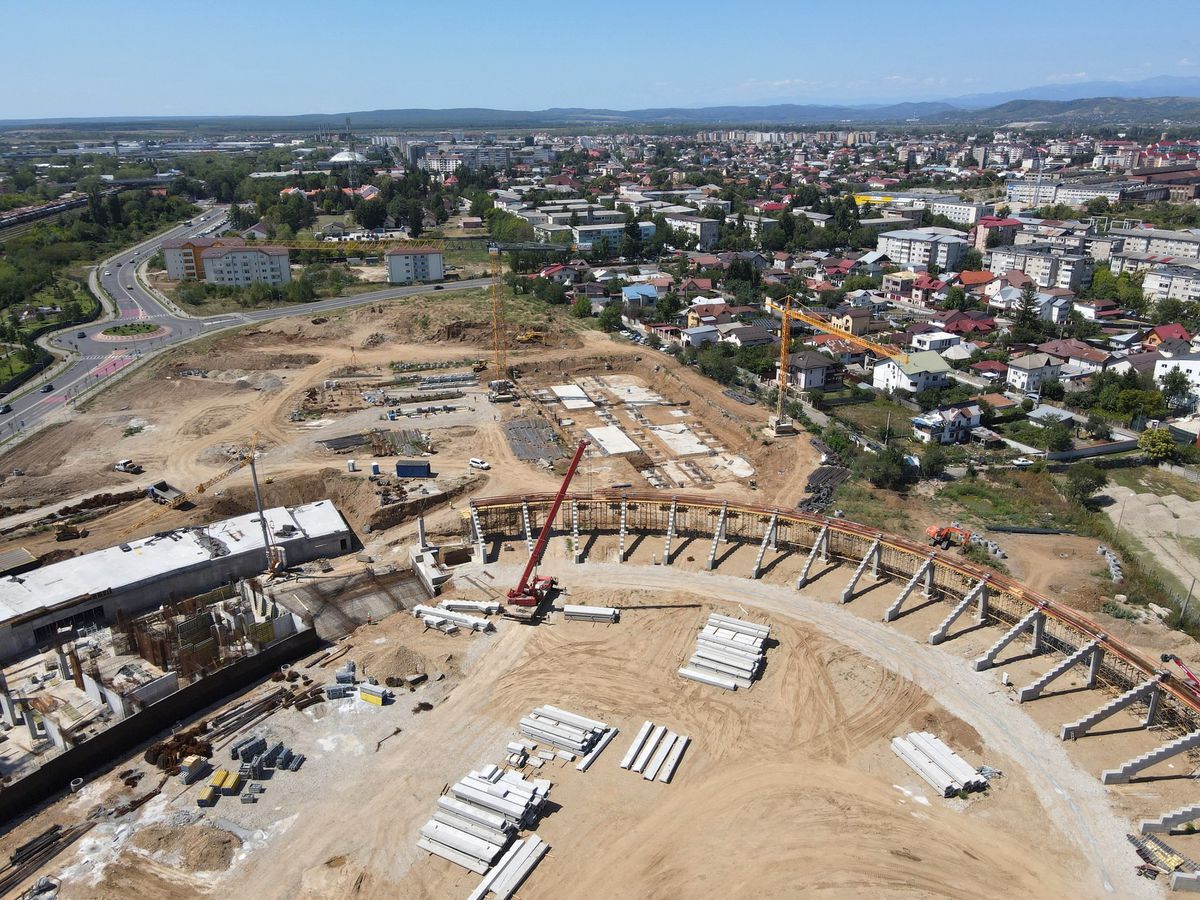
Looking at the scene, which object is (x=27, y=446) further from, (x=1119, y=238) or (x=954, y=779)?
(x=1119, y=238)

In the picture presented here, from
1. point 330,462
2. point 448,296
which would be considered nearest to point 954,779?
point 330,462

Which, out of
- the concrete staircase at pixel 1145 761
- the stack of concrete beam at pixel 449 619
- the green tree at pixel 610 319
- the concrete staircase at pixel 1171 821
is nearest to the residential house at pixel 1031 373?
the green tree at pixel 610 319

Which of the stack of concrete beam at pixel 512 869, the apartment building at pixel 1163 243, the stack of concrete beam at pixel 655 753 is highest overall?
the apartment building at pixel 1163 243

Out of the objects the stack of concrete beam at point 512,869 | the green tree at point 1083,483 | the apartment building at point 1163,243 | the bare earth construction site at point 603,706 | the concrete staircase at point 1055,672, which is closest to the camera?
the stack of concrete beam at point 512,869

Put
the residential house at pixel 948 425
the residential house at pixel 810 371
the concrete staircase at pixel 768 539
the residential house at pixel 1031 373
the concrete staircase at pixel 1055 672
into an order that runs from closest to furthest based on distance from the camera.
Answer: the concrete staircase at pixel 1055 672 < the concrete staircase at pixel 768 539 < the residential house at pixel 948 425 < the residential house at pixel 1031 373 < the residential house at pixel 810 371

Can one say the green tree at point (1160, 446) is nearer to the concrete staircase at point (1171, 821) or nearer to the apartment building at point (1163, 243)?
the concrete staircase at point (1171, 821)

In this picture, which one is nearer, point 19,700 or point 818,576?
point 19,700

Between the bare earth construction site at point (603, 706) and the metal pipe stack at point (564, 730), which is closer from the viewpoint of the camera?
the bare earth construction site at point (603, 706)

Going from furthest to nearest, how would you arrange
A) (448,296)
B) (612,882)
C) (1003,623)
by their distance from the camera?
(448,296) → (1003,623) → (612,882)
